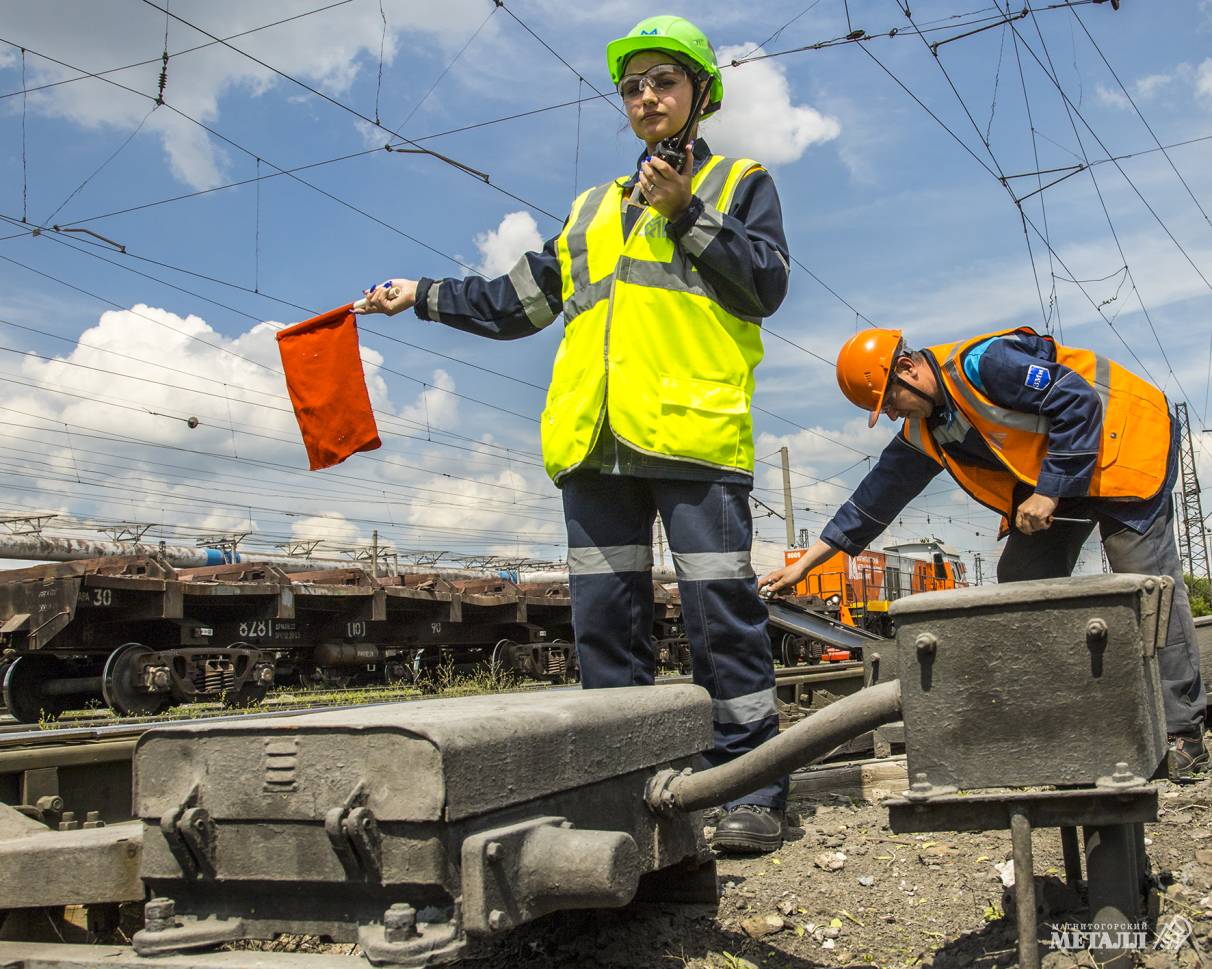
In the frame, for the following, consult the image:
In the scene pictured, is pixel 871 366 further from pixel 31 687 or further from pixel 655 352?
pixel 31 687

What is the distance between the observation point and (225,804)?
4.86 feet

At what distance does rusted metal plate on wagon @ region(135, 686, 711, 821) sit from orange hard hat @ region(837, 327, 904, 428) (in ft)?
6.31

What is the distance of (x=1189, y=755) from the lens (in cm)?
346

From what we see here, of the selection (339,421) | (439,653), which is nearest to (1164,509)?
(339,421)

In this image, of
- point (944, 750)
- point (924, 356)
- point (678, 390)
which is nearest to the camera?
point (944, 750)

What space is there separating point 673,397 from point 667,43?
94 centimetres

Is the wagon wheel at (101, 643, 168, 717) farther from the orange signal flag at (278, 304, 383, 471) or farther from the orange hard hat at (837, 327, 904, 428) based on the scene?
the orange hard hat at (837, 327, 904, 428)

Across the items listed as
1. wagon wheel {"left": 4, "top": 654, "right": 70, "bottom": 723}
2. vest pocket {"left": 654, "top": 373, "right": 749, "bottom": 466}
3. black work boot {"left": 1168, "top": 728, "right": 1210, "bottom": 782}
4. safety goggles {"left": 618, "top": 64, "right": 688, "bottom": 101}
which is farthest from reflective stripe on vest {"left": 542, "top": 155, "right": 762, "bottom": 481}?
wagon wheel {"left": 4, "top": 654, "right": 70, "bottom": 723}

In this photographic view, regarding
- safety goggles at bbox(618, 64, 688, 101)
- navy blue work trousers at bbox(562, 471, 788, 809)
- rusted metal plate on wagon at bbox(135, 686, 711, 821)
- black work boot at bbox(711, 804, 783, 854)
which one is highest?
safety goggles at bbox(618, 64, 688, 101)

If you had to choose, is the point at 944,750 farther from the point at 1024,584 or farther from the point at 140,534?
the point at 140,534

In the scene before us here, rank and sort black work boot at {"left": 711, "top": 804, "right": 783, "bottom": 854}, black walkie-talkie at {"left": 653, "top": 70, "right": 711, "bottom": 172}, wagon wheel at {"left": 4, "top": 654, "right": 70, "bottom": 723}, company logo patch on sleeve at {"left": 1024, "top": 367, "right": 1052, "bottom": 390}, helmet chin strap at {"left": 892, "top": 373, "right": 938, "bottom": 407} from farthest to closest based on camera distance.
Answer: wagon wheel at {"left": 4, "top": 654, "right": 70, "bottom": 723}
helmet chin strap at {"left": 892, "top": 373, "right": 938, "bottom": 407}
company logo patch on sleeve at {"left": 1024, "top": 367, "right": 1052, "bottom": 390}
black walkie-talkie at {"left": 653, "top": 70, "right": 711, "bottom": 172}
black work boot at {"left": 711, "top": 804, "right": 783, "bottom": 854}

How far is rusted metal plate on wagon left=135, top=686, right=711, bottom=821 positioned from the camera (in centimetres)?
135

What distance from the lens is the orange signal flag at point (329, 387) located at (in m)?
3.44

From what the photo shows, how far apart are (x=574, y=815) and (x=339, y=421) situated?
6.87 feet
